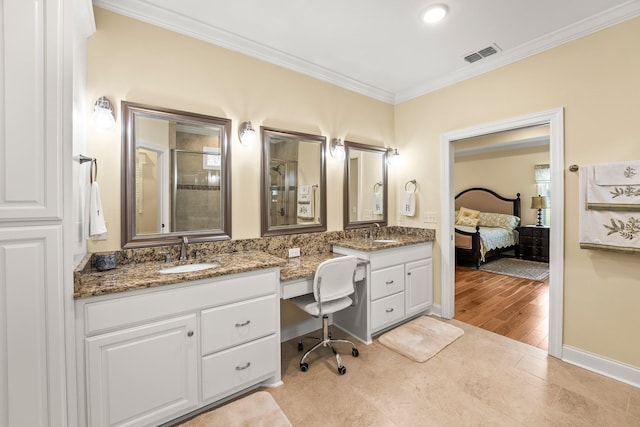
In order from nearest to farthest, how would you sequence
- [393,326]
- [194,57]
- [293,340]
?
[194,57] → [293,340] → [393,326]

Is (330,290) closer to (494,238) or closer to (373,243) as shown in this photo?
(373,243)

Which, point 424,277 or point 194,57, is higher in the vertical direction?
point 194,57

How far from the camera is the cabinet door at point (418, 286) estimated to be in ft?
9.81

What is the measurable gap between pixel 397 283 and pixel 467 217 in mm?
4477

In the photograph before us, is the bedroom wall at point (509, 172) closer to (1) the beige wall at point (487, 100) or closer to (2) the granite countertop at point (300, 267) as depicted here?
(1) the beige wall at point (487, 100)

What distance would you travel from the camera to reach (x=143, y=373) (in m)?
1.54

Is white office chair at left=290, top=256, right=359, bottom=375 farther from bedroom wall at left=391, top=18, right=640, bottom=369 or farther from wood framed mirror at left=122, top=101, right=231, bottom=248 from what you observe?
bedroom wall at left=391, top=18, right=640, bottom=369

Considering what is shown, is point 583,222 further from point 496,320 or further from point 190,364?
point 190,364

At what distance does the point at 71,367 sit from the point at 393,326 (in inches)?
101

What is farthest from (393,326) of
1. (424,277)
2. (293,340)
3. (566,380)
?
(566,380)

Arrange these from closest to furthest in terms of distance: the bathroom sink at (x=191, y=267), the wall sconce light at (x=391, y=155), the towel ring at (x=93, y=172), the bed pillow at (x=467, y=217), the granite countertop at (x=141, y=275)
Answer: the granite countertop at (x=141, y=275)
the towel ring at (x=93, y=172)
the bathroom sink at (x=191, y=267)
the wall sconce light at (x=391, y=155)
the bed pillow at (x=467, y=217)

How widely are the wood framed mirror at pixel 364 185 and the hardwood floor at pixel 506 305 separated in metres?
1.49

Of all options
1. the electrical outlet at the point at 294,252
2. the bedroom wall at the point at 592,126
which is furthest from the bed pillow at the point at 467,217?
the electrical outlet at the point at 294,252

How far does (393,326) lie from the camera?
2.94 meters
